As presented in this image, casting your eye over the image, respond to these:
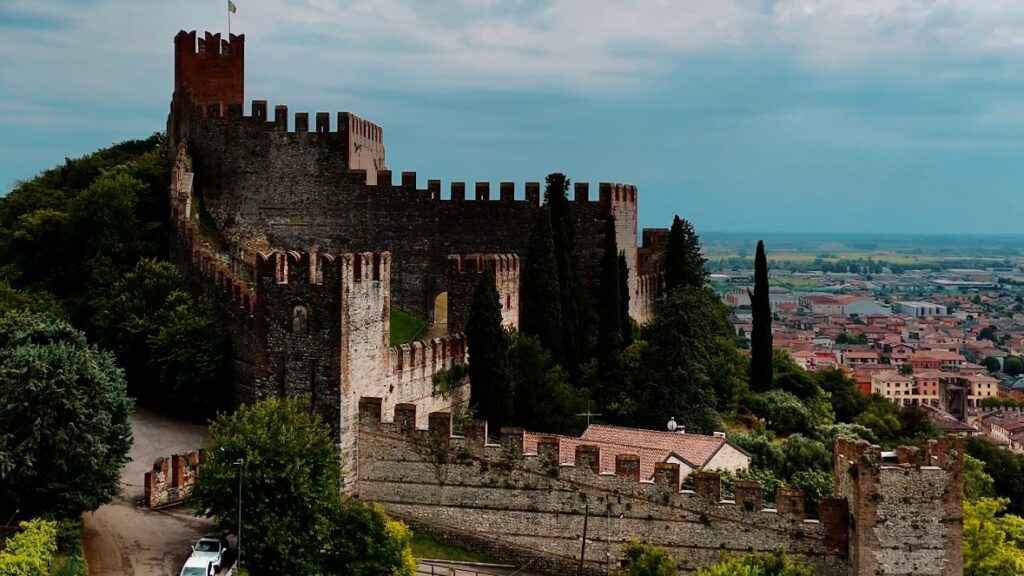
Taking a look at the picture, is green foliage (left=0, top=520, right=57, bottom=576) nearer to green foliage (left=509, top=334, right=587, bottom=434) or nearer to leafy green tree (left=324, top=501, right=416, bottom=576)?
leafy green tree (left=324, top=501, right=416, bottom=576)

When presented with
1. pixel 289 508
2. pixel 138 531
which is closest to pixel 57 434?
pixel 138 531

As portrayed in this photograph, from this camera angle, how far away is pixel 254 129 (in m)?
49.2

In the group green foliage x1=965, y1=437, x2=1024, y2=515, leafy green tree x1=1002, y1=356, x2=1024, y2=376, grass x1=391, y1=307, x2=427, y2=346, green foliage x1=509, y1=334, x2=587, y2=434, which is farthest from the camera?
leafy green tree x1=1002, y1=356, x2=1024, y2=376

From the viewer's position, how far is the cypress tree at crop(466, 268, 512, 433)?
38.2 meters

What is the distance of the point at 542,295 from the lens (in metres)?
44.9

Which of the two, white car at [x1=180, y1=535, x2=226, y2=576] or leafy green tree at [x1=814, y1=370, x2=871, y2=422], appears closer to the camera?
white car at [x1=180, y1=535, x2=226, y2=576]

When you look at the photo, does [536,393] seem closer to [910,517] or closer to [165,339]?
[165,339]

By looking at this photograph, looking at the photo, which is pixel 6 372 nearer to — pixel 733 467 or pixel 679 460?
pixel 679 460

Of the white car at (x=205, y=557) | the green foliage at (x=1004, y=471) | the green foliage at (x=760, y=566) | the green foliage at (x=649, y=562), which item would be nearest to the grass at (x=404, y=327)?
the white car at (x=205, y=557)

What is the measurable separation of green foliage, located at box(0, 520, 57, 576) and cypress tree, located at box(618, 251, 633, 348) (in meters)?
24.4

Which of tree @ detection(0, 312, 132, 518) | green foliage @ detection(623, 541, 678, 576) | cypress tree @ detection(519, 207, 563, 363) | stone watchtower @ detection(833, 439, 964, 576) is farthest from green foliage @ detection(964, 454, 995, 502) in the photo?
tree @ detection(0, 312, 132, 518)

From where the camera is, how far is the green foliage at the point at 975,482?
44.9 m

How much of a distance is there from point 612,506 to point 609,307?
16.4 m

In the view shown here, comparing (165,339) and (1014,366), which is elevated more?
(165,339)
